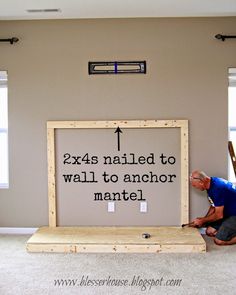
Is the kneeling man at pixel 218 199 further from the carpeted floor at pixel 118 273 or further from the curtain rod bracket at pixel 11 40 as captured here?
the curtain rod bracket at pixel 11 40

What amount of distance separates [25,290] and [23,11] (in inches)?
108

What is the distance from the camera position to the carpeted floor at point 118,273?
2.61 metres

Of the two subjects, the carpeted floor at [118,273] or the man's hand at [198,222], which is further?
the man's hand at [198,222]

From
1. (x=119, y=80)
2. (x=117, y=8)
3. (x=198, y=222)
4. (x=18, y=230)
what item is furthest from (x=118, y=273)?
(x=117, y=8)

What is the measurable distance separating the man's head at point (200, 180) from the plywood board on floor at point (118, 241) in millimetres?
487

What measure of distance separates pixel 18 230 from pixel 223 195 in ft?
7.77

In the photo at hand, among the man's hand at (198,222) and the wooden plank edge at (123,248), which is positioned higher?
the man's hand at (198,222)

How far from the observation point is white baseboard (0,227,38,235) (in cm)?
398

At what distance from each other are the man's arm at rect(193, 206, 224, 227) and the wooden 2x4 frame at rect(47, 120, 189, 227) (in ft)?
0.45

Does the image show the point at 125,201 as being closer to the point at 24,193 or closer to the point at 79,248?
the point at 79,248

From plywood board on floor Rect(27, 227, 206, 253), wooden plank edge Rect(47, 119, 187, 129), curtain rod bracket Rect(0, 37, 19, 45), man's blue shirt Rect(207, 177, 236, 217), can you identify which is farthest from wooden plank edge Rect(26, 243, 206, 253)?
curtain rod bracket Rect(0, 37, 19, 45)

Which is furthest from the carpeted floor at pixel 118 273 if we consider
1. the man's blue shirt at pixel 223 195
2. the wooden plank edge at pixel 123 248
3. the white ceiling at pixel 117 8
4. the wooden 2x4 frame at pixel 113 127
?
the white ceiling at pixel 117 8

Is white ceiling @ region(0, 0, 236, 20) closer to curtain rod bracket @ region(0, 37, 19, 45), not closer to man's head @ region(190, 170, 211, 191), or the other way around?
curtain rod bracket @ region(0, 37, 19, 45)

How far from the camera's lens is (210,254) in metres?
3.26
